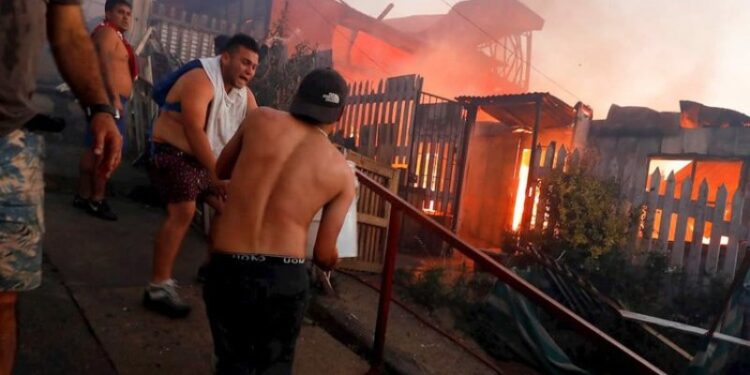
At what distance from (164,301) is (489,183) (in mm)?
8932

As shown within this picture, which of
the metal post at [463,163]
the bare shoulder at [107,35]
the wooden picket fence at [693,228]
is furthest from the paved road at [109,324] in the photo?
the metal post at [463,163]

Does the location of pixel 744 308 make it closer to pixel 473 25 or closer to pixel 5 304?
pixel 5 304

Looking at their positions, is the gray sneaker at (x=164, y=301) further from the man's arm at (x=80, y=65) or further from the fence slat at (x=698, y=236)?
the fence slat at (x=698, y=236)

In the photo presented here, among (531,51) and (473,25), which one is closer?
(473,25)

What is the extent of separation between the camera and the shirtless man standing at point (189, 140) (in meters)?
2.74

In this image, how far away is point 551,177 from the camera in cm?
692

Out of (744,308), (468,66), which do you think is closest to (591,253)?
(744,308)

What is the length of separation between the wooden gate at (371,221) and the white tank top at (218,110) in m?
1.93

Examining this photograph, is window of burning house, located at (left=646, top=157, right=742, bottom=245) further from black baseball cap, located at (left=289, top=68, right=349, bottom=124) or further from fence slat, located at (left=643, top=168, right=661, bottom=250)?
black baseball cap, located at (left=289, top=68, right=349, bottom=124)

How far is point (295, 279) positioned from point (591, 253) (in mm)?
5332

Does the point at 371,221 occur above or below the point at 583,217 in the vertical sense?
below

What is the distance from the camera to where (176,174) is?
2.82 meters

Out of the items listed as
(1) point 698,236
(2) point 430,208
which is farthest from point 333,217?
(2) point 430,208

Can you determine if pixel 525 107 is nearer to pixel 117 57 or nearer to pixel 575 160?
pixel 575 160
